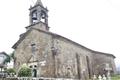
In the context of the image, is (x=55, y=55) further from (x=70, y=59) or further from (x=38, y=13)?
(x=38, y=13)

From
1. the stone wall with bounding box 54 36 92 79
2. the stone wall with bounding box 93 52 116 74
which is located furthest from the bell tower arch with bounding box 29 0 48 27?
the stone wall with bounding box 93 52 116 74

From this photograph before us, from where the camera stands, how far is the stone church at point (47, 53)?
1160 inches

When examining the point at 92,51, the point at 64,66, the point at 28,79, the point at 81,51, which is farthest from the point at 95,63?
the point at 28,79

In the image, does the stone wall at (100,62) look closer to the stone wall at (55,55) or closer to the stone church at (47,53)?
the stone church at (47,53)

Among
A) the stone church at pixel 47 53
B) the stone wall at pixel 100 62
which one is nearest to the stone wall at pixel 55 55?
the stone church at pixel 47 53

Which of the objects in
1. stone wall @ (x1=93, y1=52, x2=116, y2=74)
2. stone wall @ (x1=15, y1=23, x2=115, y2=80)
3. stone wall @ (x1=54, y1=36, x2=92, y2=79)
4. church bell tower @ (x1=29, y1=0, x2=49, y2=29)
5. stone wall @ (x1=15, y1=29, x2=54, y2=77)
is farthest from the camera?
stone wall @ (x1=93, y1=52, x2=116, y2=74)

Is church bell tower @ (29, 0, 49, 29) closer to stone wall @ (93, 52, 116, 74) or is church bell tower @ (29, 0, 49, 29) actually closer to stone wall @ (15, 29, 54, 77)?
stone wall @ (15, 29, 54, 77)

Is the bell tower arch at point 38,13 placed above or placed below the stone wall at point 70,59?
above

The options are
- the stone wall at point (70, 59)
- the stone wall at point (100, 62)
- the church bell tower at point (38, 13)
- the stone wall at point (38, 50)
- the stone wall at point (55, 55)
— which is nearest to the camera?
the stone wall at point (55, 55)

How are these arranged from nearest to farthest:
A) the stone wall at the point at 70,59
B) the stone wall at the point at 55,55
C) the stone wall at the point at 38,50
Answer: the stone wall at the point at 55,55 → the stone wall at the point at 38,50 → the stone wall at the point at 70,59

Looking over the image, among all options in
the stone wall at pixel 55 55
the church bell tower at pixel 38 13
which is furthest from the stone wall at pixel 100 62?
the church bell tower at pixel 38 13

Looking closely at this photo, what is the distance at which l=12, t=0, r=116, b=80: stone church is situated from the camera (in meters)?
29.5

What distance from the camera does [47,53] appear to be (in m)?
30.1

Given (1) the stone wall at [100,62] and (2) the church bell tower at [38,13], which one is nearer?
(2) the church bell tower at [38,13]
